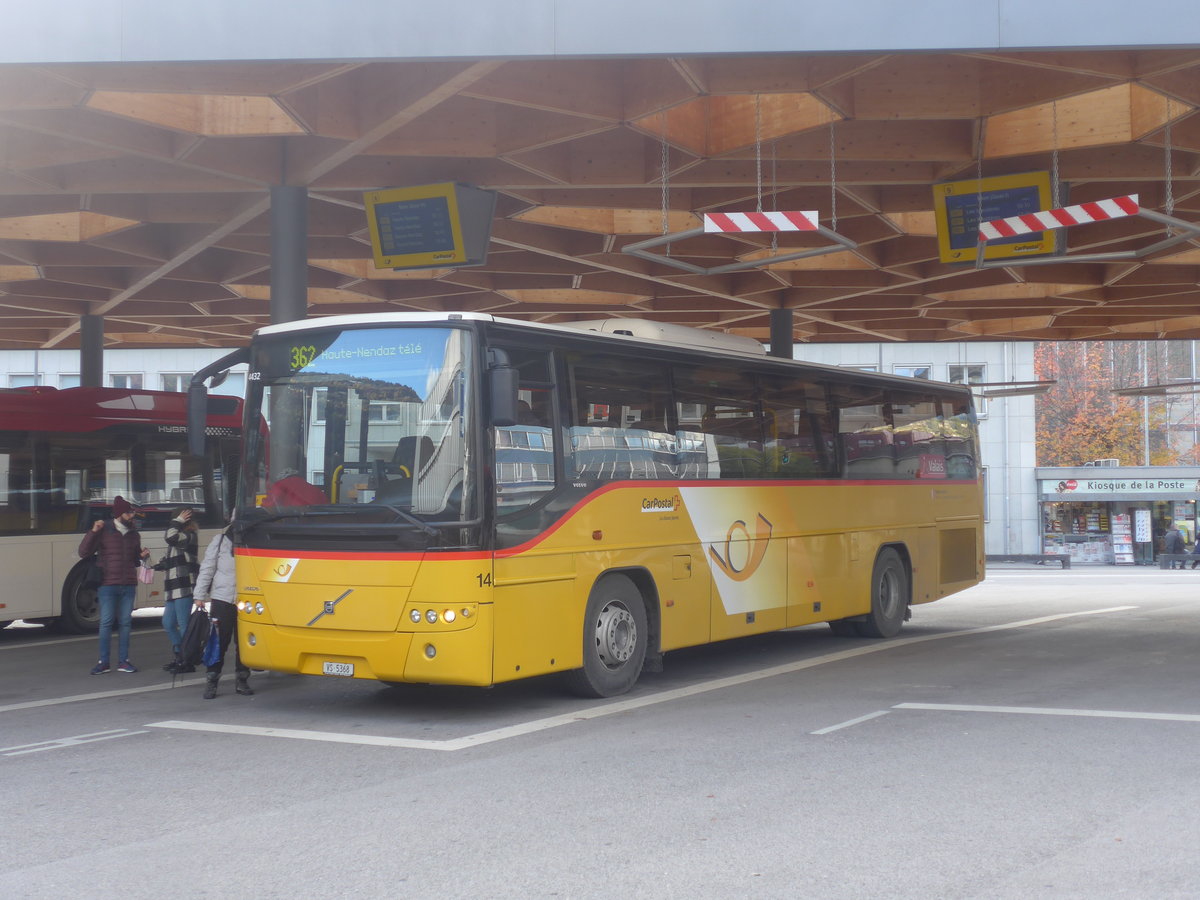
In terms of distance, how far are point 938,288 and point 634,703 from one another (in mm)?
15353

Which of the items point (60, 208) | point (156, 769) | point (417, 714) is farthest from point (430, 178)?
point (156, 769)

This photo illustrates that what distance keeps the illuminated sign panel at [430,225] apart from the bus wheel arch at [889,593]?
20.0ft

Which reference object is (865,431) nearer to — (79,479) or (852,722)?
(852,722)

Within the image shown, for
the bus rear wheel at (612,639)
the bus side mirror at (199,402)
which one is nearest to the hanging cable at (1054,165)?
the bus rear wheel at (612,639)

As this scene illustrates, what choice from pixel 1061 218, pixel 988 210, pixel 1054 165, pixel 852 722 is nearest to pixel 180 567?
pixel 852 722

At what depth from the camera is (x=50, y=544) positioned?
16.5m

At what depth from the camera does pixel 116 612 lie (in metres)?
12.7

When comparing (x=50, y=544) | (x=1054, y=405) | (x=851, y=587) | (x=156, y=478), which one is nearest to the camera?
(x=851, y=587)

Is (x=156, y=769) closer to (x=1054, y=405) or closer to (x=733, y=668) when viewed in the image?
(x=733, y=668)

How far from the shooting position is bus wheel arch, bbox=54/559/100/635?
55.3 ft

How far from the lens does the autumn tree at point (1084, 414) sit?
5591 cm

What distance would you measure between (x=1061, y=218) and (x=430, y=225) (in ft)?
23.4

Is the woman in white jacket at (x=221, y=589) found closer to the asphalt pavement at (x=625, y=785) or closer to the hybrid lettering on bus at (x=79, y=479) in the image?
the asphalt pavement at (x=625, y=785)

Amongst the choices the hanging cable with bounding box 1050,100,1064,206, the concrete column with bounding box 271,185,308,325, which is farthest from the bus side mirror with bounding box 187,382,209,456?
the hanging cable with bounding box 1050,100,1064,206
